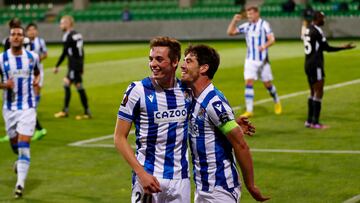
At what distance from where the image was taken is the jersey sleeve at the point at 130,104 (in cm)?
707

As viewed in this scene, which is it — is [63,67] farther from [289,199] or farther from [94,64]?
[289,199]

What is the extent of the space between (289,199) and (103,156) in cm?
431

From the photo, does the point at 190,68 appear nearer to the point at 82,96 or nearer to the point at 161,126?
the point at 161,126

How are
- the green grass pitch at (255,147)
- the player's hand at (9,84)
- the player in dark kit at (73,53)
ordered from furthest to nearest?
the player in dark kit at (73,53), the player's hand at (9,84), the green grass pitch at (255,147)

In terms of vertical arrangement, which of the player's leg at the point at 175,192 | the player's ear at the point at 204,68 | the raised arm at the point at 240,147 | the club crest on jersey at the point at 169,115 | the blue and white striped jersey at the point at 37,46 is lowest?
the blue and white striped jersey at the point at 37,46

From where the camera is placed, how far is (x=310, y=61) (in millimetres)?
16984

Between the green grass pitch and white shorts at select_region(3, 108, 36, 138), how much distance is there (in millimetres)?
827

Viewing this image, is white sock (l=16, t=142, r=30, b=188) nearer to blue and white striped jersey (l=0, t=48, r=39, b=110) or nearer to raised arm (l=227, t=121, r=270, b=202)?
blue and white striped jersey (l=0, t=48, r=39, b=110)

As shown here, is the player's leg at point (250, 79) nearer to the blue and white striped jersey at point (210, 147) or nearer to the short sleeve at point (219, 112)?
the blue and white striped jersey at point (210, 147)

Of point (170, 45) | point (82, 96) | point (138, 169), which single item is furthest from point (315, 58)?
point (138, 169)

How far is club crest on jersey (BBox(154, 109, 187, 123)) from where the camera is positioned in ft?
23.7

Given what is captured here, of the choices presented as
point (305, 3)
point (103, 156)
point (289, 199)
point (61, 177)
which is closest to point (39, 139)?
point (103, 156)

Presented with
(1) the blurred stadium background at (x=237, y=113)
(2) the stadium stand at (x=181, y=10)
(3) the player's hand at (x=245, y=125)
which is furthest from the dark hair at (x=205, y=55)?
(2) the stadium stand at (x=181, y=10)

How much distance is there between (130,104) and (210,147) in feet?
2.51
